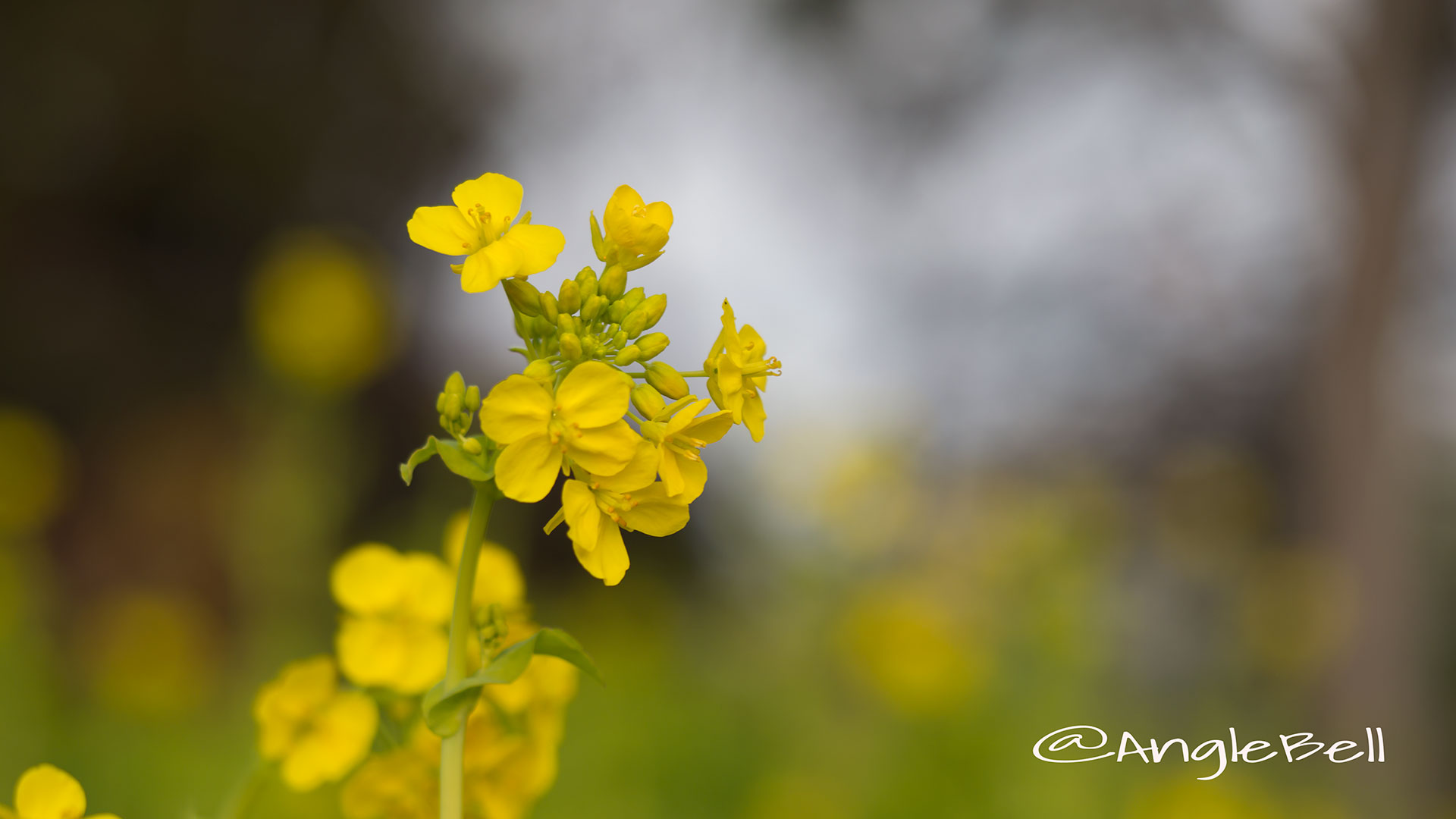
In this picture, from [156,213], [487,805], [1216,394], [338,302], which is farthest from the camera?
[1216,394]

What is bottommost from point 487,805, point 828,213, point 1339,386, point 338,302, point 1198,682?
point 487,805

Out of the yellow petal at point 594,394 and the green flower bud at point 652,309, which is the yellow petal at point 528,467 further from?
the green flower bud at point 652,309

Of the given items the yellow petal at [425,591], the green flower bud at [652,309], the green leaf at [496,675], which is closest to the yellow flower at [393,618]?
the yellow petal at [425,591]

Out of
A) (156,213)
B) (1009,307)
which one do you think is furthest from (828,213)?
(156,213)

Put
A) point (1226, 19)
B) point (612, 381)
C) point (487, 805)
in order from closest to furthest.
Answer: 1. point (612, 381)
2. point (487, 805)
3. point (1226, 19)

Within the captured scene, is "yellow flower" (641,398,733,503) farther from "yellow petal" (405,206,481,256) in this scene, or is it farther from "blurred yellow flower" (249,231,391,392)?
"blurred yellow flower" (249,231,391,392)

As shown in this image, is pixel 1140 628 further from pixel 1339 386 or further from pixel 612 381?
pixel 612 381

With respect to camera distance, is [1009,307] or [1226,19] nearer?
[1226,19]
